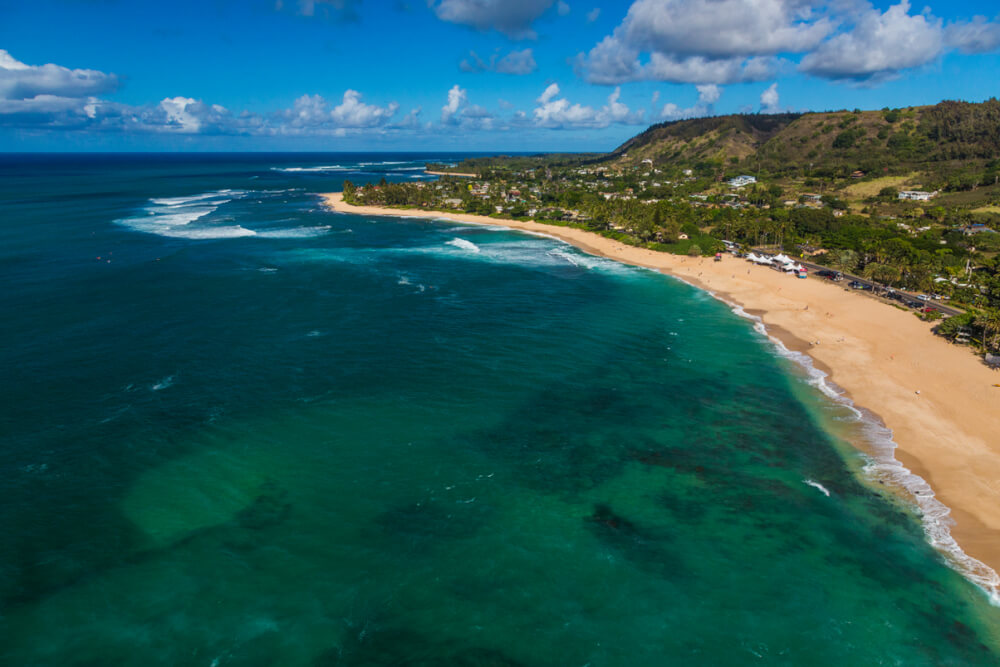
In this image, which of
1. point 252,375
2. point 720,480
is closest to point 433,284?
point 252,375

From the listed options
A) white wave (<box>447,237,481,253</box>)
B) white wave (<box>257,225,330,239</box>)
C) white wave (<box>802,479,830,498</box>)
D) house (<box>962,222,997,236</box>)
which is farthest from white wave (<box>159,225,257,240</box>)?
house (<box>962,222,997,236</box>)

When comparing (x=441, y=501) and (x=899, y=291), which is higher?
(x=899, y=291)

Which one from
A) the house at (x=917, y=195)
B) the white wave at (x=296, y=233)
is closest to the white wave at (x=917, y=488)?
Answer: the white wave at (x=296, y=233)

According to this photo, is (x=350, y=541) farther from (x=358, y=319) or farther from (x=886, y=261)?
(x=886, y=261)

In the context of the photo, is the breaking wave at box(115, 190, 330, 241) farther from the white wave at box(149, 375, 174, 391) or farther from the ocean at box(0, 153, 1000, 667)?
the white wave at box(149, 375, 174, 391)

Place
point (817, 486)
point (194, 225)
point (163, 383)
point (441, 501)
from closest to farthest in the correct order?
point (441, 501) < point (817, 486) < point (163, 383) < point (194, 225)

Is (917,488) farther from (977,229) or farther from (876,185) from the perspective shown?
(876,185)

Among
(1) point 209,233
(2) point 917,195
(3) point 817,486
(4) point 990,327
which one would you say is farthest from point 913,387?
(1) point 209,233
